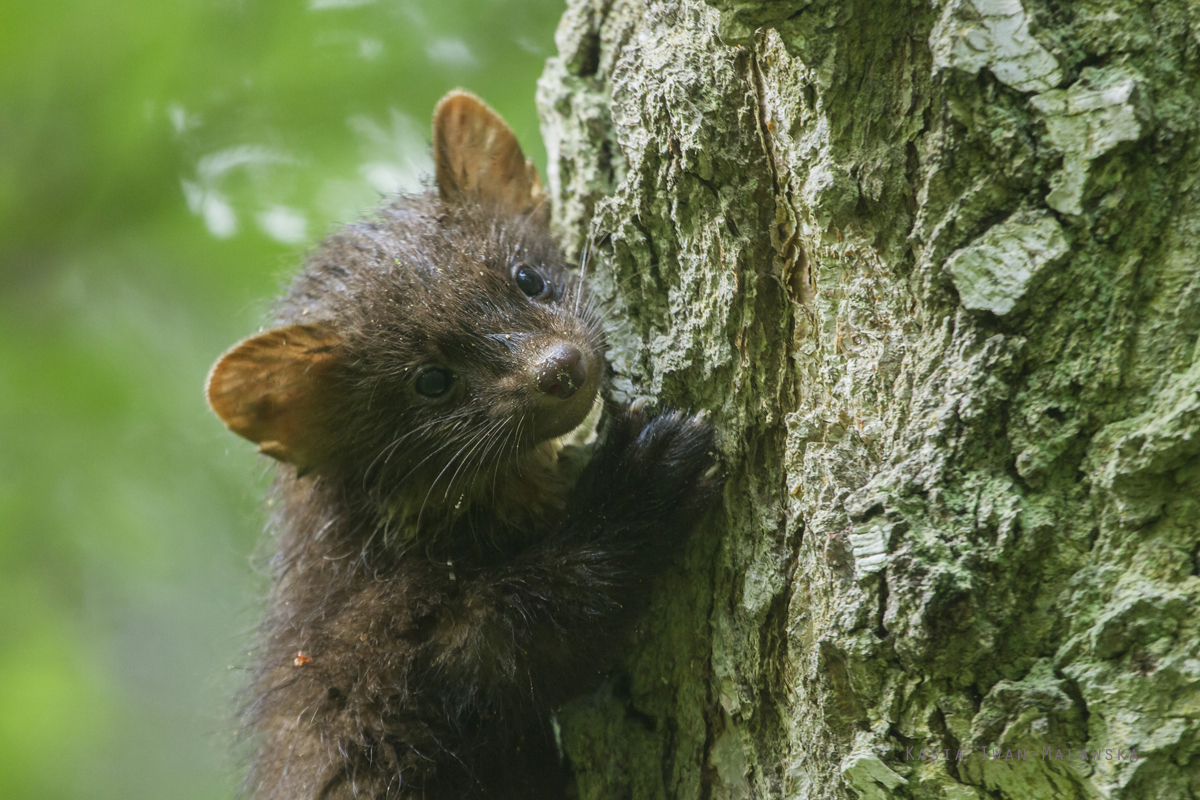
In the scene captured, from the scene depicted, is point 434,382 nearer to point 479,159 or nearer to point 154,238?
point 479,159

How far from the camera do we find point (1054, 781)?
1827 millimetres

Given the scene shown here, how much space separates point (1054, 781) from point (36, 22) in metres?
5.83

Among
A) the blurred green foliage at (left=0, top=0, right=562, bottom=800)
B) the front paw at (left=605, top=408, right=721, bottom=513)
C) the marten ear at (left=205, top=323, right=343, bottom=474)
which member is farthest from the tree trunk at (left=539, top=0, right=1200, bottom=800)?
the blurred green foliage at (left=0, top=0, right=562, bottom=800)

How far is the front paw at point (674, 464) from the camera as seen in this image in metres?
2.93

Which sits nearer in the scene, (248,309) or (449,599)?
(449,599)

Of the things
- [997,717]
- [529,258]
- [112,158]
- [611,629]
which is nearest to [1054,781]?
[997,717]

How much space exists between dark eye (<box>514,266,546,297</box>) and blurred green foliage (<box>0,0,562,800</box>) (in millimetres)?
1148

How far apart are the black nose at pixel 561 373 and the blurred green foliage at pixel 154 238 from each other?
178 cm

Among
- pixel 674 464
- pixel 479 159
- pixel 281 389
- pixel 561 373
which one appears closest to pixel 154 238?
pixel 479 159

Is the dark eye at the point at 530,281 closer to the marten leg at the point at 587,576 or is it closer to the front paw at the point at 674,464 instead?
the marten leg at the point at 587,576

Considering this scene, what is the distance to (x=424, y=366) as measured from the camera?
3496 mm

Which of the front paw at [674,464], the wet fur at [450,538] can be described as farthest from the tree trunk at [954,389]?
the wet fur at [450,538]

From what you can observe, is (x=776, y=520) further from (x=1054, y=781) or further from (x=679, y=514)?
(x=1054, y=781)

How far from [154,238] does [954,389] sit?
5.22 m
